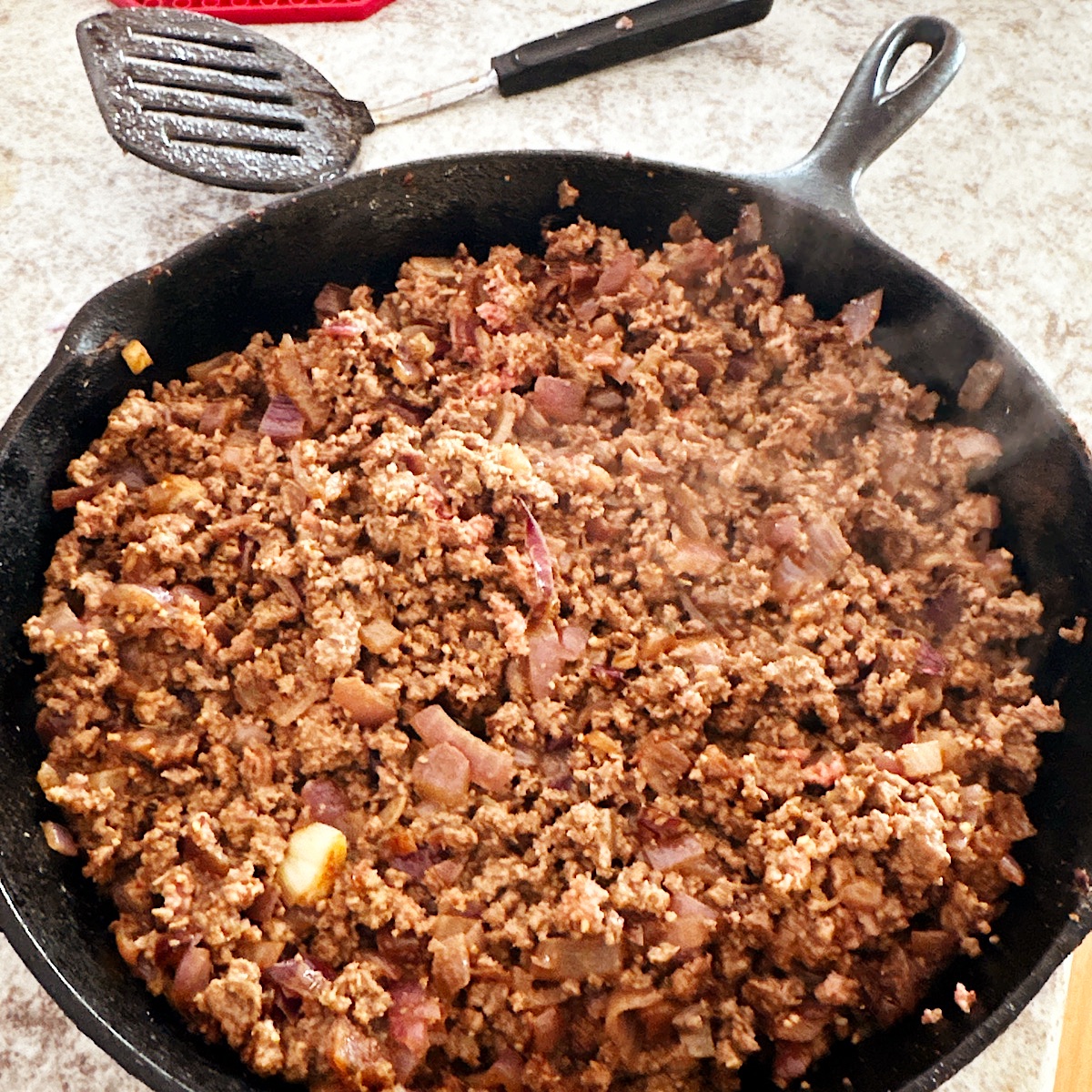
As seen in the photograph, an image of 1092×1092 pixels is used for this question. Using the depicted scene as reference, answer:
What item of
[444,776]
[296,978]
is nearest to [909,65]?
[444,776]

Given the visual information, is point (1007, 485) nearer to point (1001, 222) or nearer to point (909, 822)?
point (909, 822)

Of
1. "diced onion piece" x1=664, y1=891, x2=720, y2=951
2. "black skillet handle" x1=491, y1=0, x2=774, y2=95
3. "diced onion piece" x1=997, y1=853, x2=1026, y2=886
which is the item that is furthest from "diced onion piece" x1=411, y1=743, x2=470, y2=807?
"black skillet handle" x1=491, y1=0, x2=774, y2=95

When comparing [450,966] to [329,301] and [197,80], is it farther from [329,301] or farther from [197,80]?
[197,80]

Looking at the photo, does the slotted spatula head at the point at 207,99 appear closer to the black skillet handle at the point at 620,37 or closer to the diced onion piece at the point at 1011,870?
the black skillet handle at the point at 620,37

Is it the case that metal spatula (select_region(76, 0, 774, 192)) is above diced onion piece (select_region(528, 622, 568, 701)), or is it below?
above

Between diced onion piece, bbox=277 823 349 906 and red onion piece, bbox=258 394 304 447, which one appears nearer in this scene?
diced onion piece, bbox=277 823 349 906

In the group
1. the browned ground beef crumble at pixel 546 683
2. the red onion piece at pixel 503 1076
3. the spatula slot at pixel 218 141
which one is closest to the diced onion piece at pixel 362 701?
the browned ground beef crumble at pixel 546 683

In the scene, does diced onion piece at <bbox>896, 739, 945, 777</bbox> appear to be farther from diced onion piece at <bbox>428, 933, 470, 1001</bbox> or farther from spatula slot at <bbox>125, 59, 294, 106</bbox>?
spatula slot at <bbox>125, 59, 294, 106</bbox>
